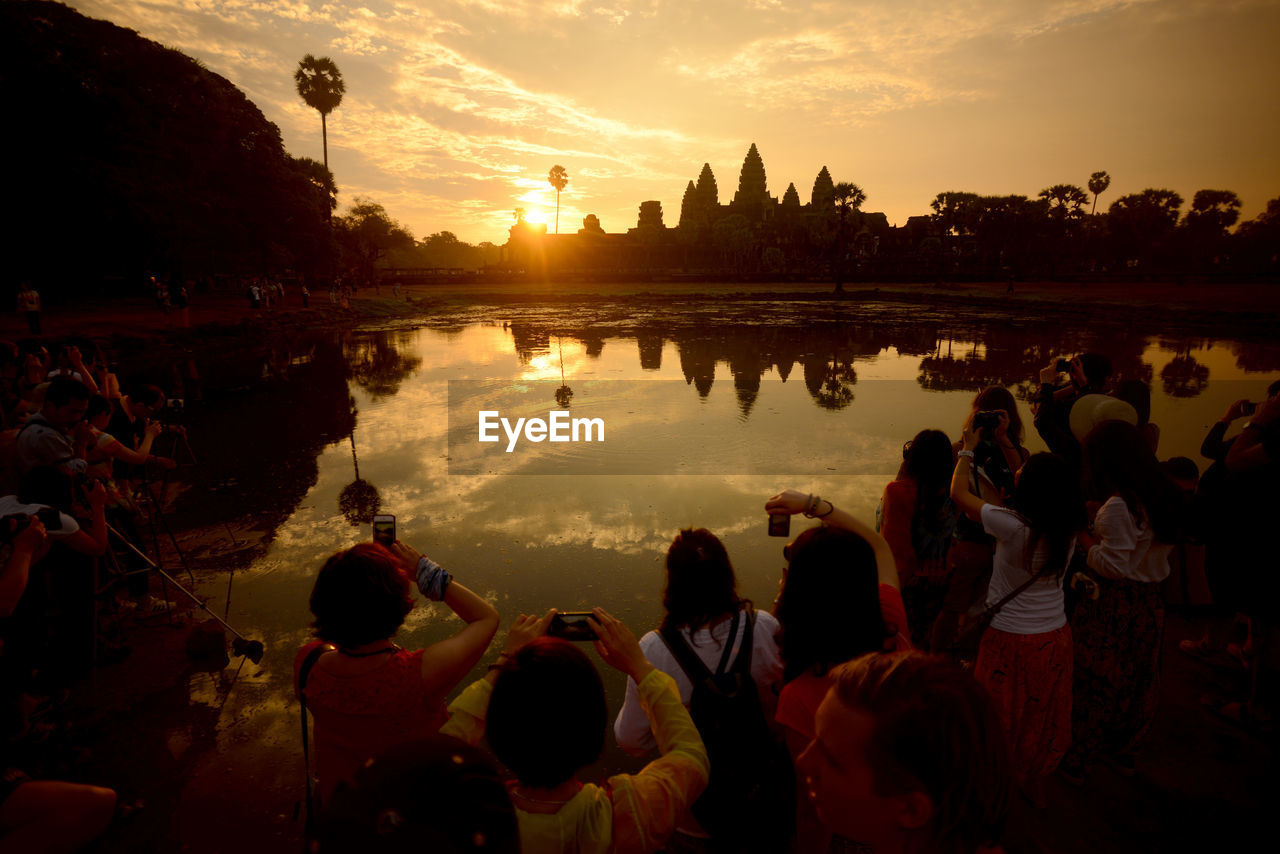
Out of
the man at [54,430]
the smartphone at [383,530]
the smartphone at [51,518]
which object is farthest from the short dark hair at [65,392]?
the smartphone at [383,530]

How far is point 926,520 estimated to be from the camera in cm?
348

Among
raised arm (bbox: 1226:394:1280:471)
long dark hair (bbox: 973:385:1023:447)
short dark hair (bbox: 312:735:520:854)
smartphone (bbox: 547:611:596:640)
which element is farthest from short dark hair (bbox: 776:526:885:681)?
raised arm (bbox: 1226:394:1280:471)

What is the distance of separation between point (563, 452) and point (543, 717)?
7866mm

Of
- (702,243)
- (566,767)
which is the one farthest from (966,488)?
(702,243)

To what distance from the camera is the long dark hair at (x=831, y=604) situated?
1896 mm

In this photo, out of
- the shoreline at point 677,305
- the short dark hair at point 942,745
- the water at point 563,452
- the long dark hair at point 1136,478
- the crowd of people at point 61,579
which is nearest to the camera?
the short dark hair at point 942,745

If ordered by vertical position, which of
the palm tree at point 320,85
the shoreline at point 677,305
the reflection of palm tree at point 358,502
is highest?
the palm tree at point 320,85

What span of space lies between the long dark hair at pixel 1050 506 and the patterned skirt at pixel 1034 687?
1.44 feet

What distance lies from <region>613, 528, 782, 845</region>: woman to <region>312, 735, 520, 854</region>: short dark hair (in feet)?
3.87

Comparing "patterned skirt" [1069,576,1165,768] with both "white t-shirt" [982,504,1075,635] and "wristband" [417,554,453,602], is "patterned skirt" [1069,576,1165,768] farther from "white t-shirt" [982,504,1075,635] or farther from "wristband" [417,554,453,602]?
"wristband" [417,554,453,602]

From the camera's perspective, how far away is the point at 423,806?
82 cm

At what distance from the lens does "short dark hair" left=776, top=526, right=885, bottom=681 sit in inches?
74.6

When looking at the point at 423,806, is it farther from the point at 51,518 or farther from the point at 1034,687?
the point at 51,518

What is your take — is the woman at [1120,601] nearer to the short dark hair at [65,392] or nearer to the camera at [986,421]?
the camera at [986,421]
